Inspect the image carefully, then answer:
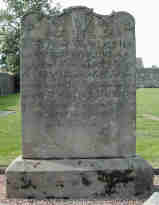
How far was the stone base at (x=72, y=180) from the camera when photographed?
525 centimetres

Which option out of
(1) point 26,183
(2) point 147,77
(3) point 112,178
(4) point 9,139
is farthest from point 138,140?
(2) point 147,77

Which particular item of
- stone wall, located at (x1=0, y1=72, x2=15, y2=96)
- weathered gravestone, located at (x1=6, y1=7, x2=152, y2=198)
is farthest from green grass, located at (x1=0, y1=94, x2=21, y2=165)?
stone wall, located at (x1=0, y1=72, x2=15, y2=96)

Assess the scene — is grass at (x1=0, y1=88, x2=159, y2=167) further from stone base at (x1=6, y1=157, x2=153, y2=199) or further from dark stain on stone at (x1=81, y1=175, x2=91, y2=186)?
dark stain on stone at (x1=81, y1=175, x2=91, y2=186)

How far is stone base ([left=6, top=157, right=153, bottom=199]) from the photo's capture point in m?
5.25

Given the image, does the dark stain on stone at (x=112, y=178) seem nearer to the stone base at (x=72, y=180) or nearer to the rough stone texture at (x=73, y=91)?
the stone base at (x=72, y=180)

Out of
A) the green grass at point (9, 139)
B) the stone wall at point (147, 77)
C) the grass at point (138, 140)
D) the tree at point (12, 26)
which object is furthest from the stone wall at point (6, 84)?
the stone wall at point (147, 77)

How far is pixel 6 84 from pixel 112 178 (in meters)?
29.2

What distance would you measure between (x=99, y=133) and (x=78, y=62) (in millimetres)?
1006

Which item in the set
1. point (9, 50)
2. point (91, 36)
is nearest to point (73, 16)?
point (91, 36)

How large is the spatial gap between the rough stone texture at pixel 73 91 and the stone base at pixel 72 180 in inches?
8.3

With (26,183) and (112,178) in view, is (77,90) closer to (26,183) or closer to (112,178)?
(112,178)

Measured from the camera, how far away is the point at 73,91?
543cm

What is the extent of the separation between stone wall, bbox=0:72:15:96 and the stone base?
1050 inches

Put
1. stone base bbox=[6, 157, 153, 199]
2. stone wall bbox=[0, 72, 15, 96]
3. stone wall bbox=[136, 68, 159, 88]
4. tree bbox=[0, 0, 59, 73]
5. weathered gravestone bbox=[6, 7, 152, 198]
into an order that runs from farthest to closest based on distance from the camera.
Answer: stone wall bbox=[136, 68, 159, 88], tree bbox=[0, 0, 59, 73], stone wall bbox=[0, 72, 15, 96], weathered gravestone bbox=[6, 7, 152, 198], stone base bbox=[6, 157, 153, 199]
